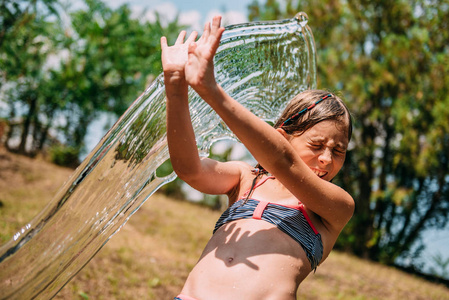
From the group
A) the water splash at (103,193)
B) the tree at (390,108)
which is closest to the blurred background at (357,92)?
the tree at (390,108)

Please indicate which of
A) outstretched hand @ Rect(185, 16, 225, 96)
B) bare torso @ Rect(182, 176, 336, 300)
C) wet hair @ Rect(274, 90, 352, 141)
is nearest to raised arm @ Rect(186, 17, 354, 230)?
outstretched hand @ Rect(185, 16, 225, 96)

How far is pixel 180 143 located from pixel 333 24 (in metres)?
11.3

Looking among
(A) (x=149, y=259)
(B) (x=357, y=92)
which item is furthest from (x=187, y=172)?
(B) (x=357, y=92)

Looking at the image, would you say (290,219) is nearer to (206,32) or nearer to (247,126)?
(247,126)

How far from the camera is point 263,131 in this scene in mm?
1353

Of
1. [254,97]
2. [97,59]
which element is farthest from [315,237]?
[97,59]

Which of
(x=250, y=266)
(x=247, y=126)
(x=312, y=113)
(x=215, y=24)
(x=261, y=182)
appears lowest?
(x=250, y=266)

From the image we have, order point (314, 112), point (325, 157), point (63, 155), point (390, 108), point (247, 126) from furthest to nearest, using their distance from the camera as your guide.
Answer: point (63, 155)
point (390, 108)
point (314, 112)
point (325, 157)
point (247, 126)

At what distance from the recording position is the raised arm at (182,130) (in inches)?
57.6

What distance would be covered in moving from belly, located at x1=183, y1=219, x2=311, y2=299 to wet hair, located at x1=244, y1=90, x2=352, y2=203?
0.22 metres

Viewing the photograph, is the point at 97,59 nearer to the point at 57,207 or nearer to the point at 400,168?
the point at 400,168

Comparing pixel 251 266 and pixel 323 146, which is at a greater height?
pixel 323 146

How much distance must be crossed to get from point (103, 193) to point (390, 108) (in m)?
10.2

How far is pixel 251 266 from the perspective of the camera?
1567 millimetres
